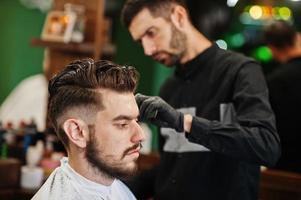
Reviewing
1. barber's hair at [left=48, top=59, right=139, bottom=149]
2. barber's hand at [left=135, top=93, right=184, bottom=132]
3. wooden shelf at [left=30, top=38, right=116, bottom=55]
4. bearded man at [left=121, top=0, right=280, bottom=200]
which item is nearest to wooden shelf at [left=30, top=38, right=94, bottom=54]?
wooden shelf at [left=30, top=38, right=116, bottom=55]

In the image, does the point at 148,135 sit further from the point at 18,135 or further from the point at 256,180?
the point at 256,180

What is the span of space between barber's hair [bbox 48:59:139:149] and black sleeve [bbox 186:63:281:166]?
0.39 m

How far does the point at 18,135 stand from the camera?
139 inches

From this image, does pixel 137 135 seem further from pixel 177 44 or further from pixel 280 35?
pixel 280 35

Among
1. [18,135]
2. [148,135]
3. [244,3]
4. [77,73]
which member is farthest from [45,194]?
[244,3]

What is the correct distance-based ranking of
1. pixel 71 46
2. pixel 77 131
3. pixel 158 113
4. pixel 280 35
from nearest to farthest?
pixel 77 131 → pixel 158 113 → pixel 71 46 → pixel 280 35

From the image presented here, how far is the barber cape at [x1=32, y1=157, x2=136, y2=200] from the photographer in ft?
6.18

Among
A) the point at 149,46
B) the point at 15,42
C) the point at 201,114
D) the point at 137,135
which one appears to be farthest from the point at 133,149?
the point at 15,42

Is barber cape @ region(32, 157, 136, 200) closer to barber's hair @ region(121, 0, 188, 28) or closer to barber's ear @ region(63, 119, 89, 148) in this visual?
barber's ear @ region(63, 119, 89, 148)

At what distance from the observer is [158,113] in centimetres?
214

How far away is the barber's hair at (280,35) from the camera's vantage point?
427cm

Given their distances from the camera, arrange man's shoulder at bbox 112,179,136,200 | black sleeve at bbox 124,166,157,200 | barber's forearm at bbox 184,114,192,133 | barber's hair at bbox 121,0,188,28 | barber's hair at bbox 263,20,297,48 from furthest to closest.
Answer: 1. barber's hair at bbox 263,20,297,48
2. black sleeve at bbox 124,166,157,200
3. barber's hair at bbox 121,0,188,28
4. barber's forearm at bbox 184,114,192,133
5. man's shoulder at bbox 112,179,136,200

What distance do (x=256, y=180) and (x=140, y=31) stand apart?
2.83 feet

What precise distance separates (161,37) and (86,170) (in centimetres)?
86
